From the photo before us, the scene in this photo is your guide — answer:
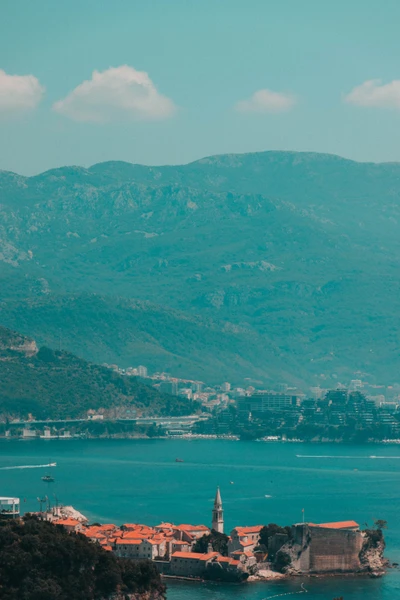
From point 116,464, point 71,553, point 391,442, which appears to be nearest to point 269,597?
point 71,553

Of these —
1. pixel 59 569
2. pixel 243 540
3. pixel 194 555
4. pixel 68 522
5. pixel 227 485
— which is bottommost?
pixel 59 569

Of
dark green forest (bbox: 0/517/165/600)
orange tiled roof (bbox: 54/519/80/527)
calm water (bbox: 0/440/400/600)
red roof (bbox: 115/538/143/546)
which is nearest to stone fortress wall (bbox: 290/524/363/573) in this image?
calm water (bbox: 0/440/400/600)

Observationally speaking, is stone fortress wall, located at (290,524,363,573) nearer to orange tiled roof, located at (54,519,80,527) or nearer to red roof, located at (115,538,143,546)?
red roof, located at (115,538,143,546)

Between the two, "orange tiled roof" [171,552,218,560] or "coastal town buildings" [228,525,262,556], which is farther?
"coastal town buildings" [228,525,262,556]

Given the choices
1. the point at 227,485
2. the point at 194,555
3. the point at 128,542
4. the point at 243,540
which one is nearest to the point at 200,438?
the point at 227,485

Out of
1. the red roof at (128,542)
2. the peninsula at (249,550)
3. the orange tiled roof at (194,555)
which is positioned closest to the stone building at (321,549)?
the peninsula at (249,550)

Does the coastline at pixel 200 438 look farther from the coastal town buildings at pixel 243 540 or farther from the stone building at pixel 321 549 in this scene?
the stone building at pixel 321 549

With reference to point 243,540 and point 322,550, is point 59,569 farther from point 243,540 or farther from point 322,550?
point 322,550

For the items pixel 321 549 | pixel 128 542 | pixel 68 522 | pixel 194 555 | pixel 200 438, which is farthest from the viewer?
pixel 200 438

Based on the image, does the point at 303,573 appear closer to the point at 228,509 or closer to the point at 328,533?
the point at 328,533
